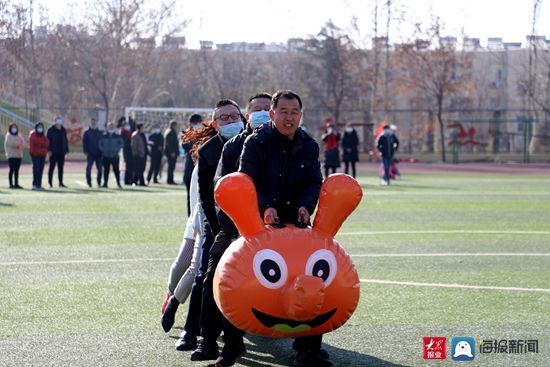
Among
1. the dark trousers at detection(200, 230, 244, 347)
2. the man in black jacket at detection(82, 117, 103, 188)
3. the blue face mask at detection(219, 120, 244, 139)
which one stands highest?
the blue face mask at detection(219, 120, 244, 139)

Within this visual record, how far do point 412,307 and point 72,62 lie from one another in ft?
189

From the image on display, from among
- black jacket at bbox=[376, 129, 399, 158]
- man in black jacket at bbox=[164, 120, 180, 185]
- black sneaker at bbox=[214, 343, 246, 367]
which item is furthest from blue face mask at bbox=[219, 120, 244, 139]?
man in black jacket at bbox=[164, 120, 180, 185]

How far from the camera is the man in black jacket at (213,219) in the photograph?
27.4 feet

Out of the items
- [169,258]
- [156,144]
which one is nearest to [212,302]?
[169,258]

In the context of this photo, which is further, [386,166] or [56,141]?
[386,166]

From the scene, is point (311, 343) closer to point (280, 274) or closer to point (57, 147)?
point (280, 274)

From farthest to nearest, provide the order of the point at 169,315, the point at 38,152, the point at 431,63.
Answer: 1. the point at 431,63
2. the point at 38,152
3. the point at 169,315

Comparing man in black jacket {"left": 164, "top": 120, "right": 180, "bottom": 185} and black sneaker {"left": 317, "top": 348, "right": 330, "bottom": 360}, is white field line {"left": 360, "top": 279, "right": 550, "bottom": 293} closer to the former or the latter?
black sneaker {"left": 317, "top": 348, "right": 330, "bottom": 360}

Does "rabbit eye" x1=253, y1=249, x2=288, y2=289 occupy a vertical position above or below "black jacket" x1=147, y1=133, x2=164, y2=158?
below

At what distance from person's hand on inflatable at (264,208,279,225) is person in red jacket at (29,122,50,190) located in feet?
76.3

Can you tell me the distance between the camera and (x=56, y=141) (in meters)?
31.7

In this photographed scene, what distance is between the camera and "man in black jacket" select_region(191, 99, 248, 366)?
329 inches

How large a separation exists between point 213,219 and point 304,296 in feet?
5.90

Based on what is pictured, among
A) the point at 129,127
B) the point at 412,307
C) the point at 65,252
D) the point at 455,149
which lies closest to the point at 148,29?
the point at 455,149
